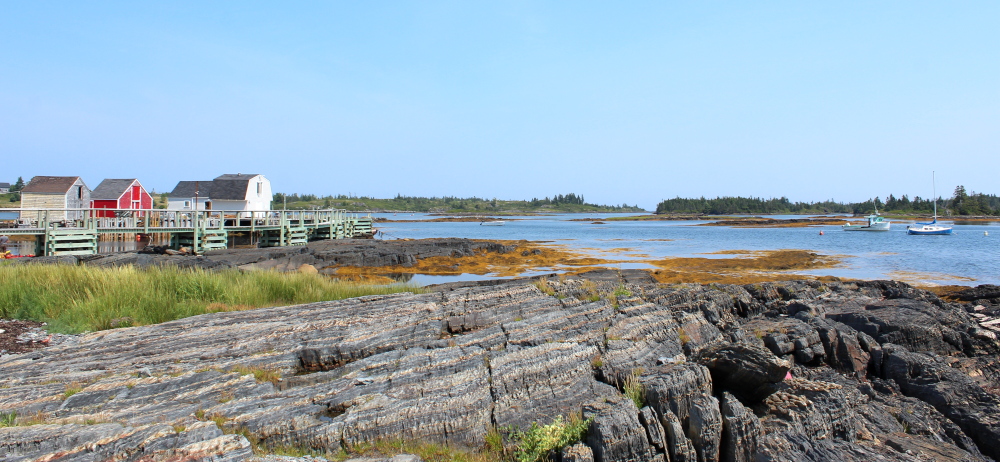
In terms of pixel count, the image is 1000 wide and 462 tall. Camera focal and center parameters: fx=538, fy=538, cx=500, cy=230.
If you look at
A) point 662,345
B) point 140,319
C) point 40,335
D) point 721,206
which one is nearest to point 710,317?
point 662,345

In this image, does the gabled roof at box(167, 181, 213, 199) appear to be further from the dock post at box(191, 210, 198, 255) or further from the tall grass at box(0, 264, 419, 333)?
the tall grass at box(0, 264, 419, 333)

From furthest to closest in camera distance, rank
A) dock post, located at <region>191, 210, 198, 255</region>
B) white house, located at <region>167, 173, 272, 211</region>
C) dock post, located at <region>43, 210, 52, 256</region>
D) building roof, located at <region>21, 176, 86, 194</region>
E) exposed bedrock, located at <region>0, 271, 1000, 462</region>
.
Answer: white house, located at <region>167, 173, 272, 211</region>
building roof, located at <region>21, 176, 86, 194</region>
dock post, located at <region>191, 210, 198, 255</region>
dock post, located at <region>43, 210, 52, 256</region>
exposed bedrock, located at <region>0, 271, 1000, 462</region>

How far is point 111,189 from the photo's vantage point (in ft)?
151

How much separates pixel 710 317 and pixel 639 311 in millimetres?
2482

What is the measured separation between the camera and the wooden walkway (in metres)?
26.2

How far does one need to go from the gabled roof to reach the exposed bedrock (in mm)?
43094

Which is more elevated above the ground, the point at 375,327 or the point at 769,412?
the point at 375,327

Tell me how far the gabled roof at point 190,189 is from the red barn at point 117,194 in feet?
8.54

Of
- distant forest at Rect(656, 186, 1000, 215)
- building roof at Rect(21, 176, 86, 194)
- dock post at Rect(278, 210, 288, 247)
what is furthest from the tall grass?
distant forest at Rect(656, 186, 1000, 215)

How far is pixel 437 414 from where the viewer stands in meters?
6.40

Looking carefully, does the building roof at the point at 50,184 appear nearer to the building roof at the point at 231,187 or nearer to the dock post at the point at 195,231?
the building roof at the point at 231,187

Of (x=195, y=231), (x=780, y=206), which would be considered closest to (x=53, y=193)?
(x=195, y=231)

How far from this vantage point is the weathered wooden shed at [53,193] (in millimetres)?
39875

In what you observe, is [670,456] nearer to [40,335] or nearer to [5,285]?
[40,335]
